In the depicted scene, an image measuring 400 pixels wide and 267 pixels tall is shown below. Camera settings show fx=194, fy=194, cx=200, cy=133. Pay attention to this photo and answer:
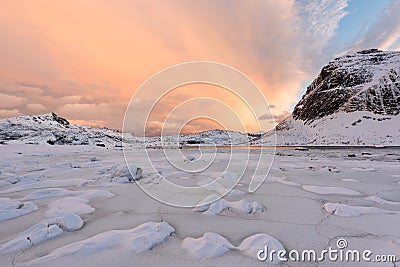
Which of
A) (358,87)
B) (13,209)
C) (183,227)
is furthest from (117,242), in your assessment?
(358,87)

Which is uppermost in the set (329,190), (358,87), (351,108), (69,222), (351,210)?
(358,87)

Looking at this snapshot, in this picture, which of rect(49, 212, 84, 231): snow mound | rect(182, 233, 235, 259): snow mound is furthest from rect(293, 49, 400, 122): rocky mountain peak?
rect(49, 212, 84, 231): snow mound

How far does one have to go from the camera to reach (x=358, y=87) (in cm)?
5866

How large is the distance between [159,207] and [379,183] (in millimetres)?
6181

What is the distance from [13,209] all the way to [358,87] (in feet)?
252

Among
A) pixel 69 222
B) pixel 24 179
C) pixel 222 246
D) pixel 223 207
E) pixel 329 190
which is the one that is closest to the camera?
pixel 222 246

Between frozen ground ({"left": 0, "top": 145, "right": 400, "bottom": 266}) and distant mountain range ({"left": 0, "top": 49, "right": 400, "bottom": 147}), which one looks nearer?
frozen ground ({"left": 0, "top": 145, "right": 400, "bottom": 266})

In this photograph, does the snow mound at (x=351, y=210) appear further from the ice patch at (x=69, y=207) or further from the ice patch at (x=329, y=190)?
the ice patch at (x=69, y=207)

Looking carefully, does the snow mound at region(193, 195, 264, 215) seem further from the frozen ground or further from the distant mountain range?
the distant mountain range

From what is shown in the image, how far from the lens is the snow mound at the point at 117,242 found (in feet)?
6.70

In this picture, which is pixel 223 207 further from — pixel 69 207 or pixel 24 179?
pixel 24 179

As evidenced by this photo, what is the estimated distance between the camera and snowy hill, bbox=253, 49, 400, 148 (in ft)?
146

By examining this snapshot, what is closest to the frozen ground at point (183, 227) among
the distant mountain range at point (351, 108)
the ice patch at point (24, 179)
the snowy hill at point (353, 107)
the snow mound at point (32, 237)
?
the snow mound at point (32, 237)

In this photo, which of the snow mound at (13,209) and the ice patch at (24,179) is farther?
the ice patch at (24,179)
